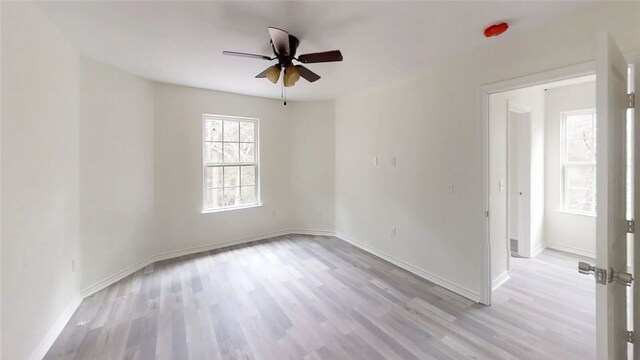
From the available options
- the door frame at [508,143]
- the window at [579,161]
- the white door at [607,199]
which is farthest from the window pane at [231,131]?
the window at [579,161]

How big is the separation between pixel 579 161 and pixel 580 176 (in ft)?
0.71

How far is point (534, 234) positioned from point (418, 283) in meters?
2.17

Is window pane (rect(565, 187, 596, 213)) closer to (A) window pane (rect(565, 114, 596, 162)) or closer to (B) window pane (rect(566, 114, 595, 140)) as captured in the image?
(A) window pane (rect(565, 114, 596, 162))

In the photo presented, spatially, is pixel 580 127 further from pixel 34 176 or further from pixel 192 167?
pixel 34 176

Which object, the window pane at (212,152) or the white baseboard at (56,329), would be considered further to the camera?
the window pane at (212,152)

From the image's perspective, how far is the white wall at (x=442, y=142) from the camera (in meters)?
1.82

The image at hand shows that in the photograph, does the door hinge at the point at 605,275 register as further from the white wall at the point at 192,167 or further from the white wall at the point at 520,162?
the white wall at the point at 192,167

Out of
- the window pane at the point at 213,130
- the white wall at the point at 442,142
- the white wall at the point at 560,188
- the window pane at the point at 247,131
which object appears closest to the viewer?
the white wall at the point at 442,142

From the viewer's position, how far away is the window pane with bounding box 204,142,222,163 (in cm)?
384

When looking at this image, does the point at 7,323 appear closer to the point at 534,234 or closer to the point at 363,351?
the point at 363,351

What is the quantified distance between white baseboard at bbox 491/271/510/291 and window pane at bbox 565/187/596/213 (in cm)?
180

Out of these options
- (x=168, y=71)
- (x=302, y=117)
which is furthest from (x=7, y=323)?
(x=302, y=117)

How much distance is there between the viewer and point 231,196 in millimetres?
4109

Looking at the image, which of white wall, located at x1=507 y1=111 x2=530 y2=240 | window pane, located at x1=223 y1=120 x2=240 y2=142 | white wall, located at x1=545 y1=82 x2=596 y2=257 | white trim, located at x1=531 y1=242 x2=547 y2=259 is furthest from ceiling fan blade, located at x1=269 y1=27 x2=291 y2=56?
white trim, located at x1=531 y1=242 x2=547 y2=259
